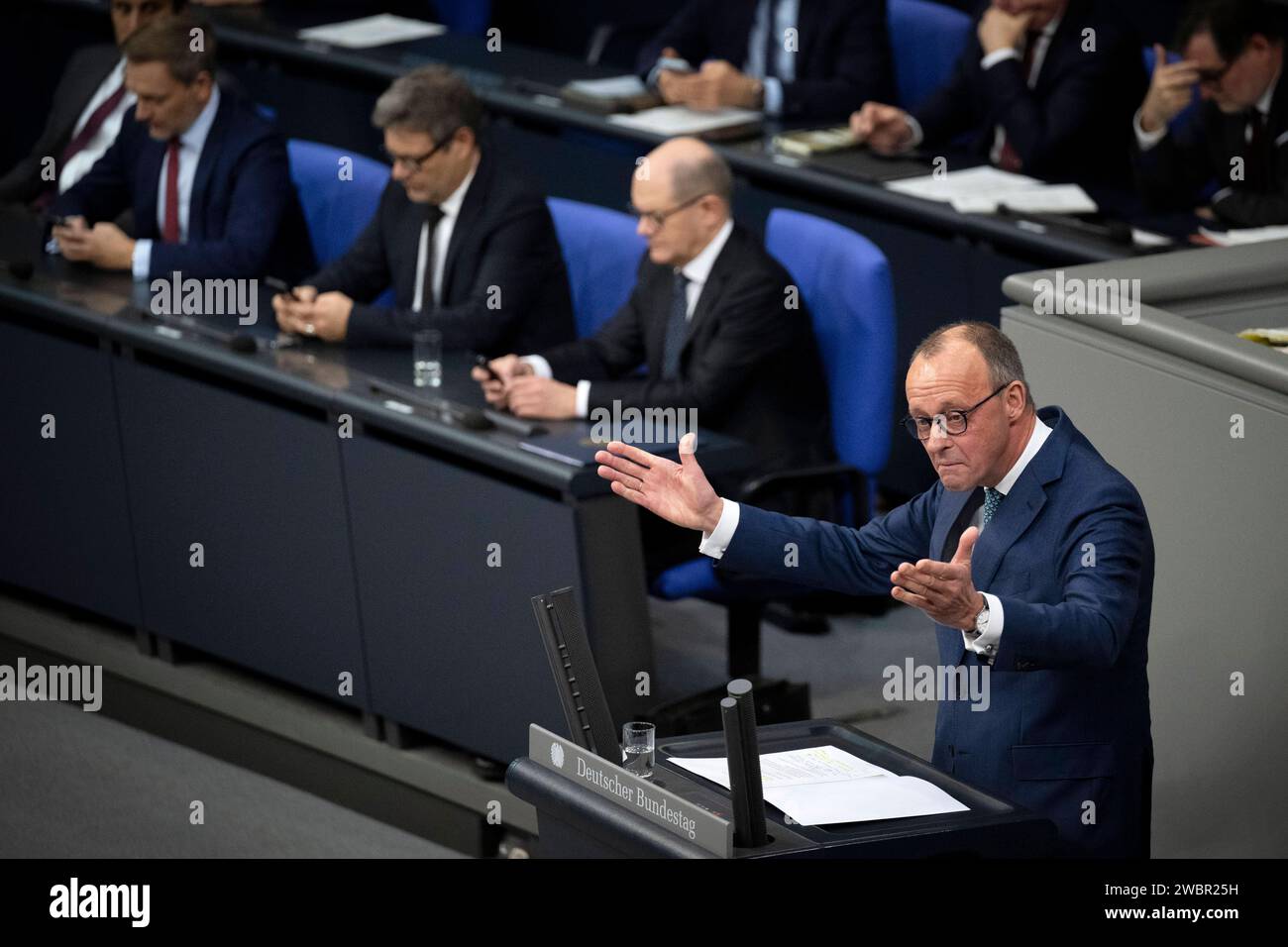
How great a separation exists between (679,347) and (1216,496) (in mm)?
1516

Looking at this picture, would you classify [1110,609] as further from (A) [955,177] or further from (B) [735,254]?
(A) [955,177]

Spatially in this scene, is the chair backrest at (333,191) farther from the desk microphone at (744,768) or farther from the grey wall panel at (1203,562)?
the desk microphone at (744,768)

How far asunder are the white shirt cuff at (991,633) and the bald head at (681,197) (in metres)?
2.01

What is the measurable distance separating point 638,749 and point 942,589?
0.40m

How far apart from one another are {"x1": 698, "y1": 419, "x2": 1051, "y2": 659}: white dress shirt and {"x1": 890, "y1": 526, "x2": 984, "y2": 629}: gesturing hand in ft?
0.07

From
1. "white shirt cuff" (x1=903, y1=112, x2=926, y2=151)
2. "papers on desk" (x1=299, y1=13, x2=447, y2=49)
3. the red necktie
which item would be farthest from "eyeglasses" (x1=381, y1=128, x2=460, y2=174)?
"papers on desk" (x1=299, y1=13, x2=447, y2=49)

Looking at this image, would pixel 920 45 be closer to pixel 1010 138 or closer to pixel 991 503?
pixel 1010 138

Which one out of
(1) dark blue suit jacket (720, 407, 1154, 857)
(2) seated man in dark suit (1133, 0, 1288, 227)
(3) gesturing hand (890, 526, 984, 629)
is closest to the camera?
(3) gesturing hand (890, 526, 984, 629)

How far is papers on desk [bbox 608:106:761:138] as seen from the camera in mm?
5711

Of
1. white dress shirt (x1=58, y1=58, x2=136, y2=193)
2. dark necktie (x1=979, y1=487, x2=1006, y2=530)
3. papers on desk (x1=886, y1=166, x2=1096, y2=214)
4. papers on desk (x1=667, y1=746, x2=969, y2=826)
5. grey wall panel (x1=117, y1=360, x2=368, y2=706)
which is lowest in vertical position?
grey wall panel (x1=117, y1=360, x2=368, y2=706)

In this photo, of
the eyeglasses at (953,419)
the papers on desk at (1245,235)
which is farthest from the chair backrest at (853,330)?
the eyeglasses at (953,419)

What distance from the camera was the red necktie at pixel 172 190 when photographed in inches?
199

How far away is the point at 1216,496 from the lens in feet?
9.93

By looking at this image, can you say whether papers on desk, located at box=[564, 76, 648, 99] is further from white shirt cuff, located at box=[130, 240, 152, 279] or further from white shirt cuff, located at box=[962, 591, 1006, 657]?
white shirt cuff, located at box=[962, 591, 1006, 657]
